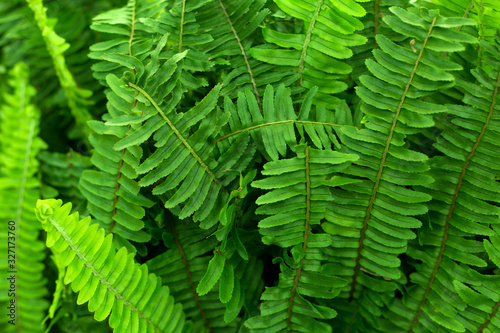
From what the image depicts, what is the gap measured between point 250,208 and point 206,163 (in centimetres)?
16

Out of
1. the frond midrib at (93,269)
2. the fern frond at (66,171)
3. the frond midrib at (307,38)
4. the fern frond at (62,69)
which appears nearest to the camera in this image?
the frond midrib at (93,269)

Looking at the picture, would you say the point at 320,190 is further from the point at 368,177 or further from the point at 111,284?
the point at 111,284

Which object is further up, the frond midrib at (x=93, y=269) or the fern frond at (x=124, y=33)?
the fern frond at (x=124, y=33)

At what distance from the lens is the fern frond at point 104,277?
2.48ft

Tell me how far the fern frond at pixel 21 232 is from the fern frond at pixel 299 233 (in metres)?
0.59

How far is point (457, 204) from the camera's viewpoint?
0.84m

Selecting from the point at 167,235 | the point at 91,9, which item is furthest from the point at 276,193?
the point at 91,9

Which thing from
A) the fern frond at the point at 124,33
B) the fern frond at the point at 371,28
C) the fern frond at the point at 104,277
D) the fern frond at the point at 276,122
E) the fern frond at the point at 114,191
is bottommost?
the fern frond at the point at 104,277

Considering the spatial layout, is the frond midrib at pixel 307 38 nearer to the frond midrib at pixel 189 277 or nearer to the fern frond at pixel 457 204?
the fern frond at pixel 457 204

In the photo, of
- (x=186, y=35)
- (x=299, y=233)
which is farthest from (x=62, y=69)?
(x=299, y=233)

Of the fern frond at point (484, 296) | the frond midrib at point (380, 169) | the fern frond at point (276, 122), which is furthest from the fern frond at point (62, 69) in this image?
the fern frond at point (484, 296)

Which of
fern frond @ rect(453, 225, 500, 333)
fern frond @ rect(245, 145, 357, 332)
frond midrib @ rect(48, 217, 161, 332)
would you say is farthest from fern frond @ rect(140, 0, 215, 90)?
fern frond @ rect(453, 225, 500, 333)

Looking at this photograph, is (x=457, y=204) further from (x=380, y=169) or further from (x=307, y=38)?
(x=307, y=38)

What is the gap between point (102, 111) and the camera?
4.40ft
